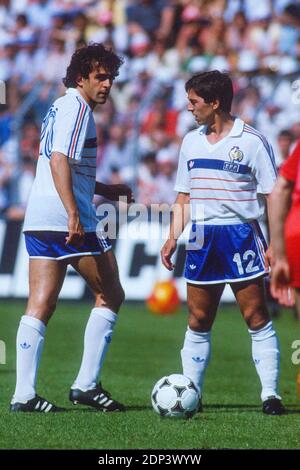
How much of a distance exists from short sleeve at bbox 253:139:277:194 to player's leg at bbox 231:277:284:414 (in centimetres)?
65

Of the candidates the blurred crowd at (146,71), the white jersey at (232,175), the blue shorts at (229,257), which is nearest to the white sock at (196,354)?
the blue shorts at (229,257)

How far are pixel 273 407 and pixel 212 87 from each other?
7.42ft

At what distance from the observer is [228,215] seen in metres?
8.14

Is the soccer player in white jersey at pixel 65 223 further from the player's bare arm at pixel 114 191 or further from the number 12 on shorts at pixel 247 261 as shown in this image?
the number 12 on shorts at pixel 247 261

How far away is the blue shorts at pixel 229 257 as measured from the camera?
26.6 feet

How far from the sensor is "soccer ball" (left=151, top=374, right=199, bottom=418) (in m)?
7.81

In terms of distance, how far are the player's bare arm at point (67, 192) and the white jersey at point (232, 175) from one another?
1.01 m

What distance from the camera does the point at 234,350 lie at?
40.4 ft

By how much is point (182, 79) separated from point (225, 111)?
9.71 m

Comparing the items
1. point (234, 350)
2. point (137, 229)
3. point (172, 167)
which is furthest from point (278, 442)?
point (172, 167)
